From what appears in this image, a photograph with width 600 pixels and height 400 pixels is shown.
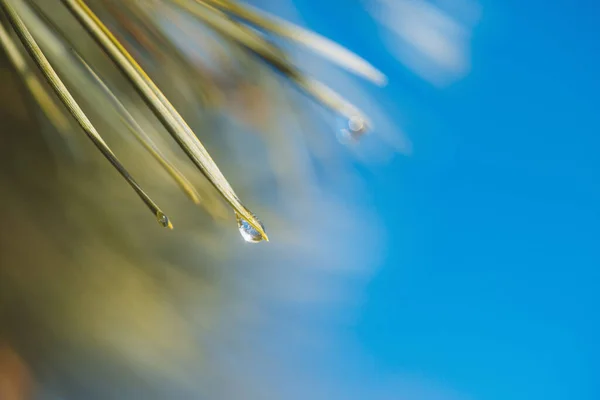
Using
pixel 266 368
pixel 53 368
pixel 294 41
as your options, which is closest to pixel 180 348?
pixel 53 368

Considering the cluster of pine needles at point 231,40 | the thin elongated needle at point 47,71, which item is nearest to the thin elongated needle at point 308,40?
the cluster of pine needles at point 231,40

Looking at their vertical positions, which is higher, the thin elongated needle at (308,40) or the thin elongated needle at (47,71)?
the thin elongated needle at (308,40)

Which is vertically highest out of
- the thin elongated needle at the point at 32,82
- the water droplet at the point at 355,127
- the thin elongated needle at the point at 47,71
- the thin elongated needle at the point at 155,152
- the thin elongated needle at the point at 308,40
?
the thin elongated needle at the point at 308,40

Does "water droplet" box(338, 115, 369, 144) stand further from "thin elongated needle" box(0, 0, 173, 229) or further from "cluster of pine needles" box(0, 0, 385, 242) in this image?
"thin elongated needle" box(0, 0, 173, 229)

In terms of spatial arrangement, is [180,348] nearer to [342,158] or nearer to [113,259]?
[113,259]

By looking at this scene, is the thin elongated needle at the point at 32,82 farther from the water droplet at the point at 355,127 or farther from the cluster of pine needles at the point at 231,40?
the water droplet at the point at 355,127

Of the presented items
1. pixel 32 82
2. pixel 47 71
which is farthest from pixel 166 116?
pixel 32 82
